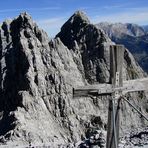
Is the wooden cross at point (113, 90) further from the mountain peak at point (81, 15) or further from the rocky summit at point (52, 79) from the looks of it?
the mountain peak at point (81, 15)

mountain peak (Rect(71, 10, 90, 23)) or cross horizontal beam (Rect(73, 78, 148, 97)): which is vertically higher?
mountain peak (Rect(71, 10, 90, 23))

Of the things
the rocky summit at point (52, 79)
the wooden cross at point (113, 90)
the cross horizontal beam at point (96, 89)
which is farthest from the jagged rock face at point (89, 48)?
the wooden cross at point (113, 90)

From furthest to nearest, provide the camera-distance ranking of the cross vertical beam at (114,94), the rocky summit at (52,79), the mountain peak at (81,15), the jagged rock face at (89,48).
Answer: the mountain peak at (81,15) → the jagged rock face at (89,48) → the rocky summit at (52,79) → the cross vertical beam at (114,94)

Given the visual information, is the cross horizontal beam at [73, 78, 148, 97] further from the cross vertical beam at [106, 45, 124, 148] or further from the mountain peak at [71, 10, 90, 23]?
the mountain peak at [71, 10, 90, 23]

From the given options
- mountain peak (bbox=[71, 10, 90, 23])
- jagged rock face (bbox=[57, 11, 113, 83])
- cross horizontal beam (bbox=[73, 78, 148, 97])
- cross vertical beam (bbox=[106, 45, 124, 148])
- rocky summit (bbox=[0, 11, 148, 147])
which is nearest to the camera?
cross vertical beam (bbox=[106, 45, 124, 148])

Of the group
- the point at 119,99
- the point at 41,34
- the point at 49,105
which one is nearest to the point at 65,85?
the point at 49,105

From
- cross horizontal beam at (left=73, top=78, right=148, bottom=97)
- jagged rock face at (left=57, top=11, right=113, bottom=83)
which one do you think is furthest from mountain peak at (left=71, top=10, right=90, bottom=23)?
cross horizontal beam at (left=73, top=78, right=148, bottom=97)
